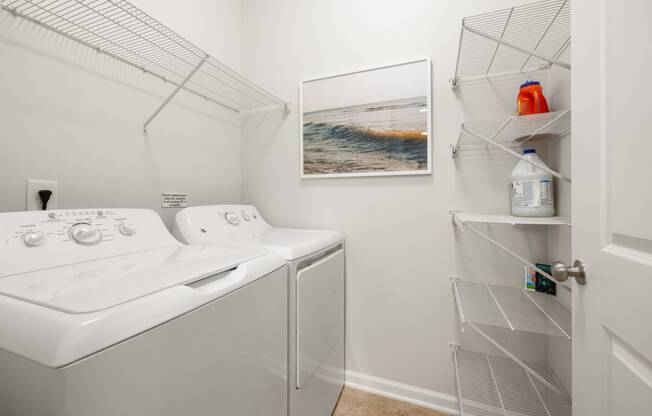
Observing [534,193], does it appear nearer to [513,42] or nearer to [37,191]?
[513,42]

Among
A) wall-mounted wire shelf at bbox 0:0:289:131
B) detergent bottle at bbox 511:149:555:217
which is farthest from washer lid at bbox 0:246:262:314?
detergent bottle at bbox 511:149:555:217

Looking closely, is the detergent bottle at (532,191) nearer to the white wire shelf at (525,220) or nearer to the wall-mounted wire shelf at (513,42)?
the white wire shelf at (525,220)

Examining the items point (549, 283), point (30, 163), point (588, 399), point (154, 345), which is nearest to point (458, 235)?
point (549, 283)

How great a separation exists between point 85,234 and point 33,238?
0.12 meters

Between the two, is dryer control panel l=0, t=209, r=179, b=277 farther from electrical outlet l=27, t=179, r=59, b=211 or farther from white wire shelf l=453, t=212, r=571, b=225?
white wire shelf l=453, t=212, r=571, b=225

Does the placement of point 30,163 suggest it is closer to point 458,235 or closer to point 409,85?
point 409,85

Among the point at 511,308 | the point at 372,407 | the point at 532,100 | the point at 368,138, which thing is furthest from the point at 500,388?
the point at 368,138

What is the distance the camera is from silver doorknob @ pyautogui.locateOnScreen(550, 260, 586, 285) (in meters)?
0.66

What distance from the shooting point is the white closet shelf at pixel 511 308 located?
1006mm

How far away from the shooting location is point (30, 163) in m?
0.95

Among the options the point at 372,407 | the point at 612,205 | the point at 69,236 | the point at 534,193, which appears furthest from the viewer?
the point at 372,407

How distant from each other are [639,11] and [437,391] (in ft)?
5.49

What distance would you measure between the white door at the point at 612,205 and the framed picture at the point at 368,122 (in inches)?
31.0

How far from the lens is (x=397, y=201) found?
1.53 metres
